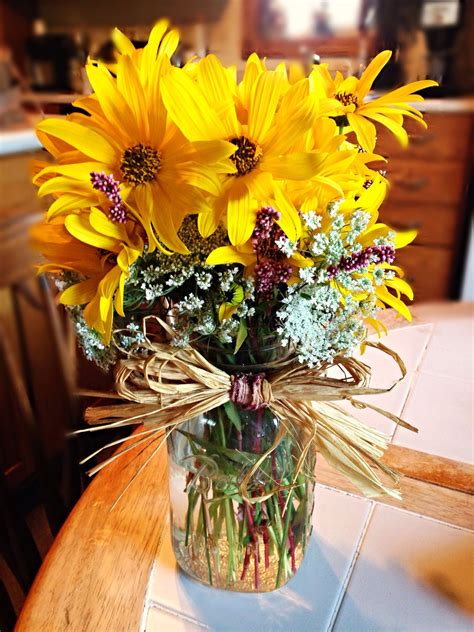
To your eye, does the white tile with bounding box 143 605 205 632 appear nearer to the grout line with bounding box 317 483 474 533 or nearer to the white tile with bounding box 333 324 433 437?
the grout line with bounding box 317 483 474 533

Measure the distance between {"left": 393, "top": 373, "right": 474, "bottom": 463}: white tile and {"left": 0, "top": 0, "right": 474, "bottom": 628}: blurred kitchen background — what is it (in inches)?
11.7

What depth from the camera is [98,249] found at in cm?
43

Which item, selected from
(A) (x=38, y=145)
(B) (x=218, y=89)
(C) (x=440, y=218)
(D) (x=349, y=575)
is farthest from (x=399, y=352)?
(C) (x=440, y=218)

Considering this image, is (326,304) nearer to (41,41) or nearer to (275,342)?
(275,342)

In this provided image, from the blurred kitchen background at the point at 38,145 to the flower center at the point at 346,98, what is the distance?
619 mm

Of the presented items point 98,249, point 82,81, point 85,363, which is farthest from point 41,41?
point 98,249

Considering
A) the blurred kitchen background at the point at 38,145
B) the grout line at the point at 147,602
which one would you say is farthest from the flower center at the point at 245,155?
the blurred kitchen background at the point at 38,145

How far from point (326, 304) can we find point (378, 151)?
185 millimetres

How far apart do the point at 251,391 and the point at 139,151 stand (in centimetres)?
21

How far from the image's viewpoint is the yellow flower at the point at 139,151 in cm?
38

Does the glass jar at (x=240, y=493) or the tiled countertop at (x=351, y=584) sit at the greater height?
the glass jar at (x=240, y=493)

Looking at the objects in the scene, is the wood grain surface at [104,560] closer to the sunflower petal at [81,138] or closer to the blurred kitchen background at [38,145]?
the blurred kitchen background at [38,145]

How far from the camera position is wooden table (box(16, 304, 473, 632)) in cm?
54

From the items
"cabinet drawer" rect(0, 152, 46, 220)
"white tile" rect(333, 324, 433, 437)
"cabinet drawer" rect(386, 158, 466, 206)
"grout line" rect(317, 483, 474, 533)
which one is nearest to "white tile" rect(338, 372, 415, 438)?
"white tile" rect(333, 324, 433, 437)
